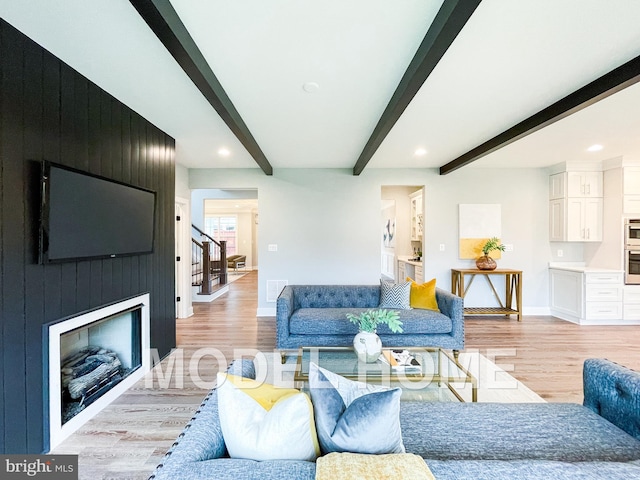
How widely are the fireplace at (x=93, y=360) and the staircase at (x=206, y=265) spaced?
328 centimetres

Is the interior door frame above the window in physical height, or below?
below

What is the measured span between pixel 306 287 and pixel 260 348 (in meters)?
0.98

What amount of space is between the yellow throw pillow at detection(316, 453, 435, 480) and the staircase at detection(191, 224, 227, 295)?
5782 mm

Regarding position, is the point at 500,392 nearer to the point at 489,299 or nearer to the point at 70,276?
the point at 489,299

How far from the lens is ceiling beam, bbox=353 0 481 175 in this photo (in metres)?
1.42

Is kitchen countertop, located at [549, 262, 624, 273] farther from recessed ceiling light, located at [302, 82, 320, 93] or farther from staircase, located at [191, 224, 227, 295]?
staircase, located at [191, 224, 227, 295]

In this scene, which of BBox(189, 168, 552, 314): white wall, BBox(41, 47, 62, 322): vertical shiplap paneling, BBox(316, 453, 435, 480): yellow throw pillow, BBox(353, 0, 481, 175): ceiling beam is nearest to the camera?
BBox(316, 453, 435, 480): yellow throw pillow

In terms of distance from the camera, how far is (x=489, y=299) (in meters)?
5.12

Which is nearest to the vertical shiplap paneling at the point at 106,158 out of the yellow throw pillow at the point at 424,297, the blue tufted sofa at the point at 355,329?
the blue tufted sofa at the point at 355,329

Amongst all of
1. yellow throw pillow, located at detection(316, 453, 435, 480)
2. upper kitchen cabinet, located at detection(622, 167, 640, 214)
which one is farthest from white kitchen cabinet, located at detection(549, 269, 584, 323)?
yellow throw pillow, located at detection(316, 453, 435, 480)

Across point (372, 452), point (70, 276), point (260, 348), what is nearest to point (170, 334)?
point (260, 348)

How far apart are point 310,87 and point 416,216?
4.72 metres

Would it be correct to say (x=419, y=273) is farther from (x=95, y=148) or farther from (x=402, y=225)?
(x=95, y=148)

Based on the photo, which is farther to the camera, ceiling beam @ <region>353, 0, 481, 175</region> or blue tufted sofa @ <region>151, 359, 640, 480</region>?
ceiling beam @ <region>353, 0, 481, 175</region>
